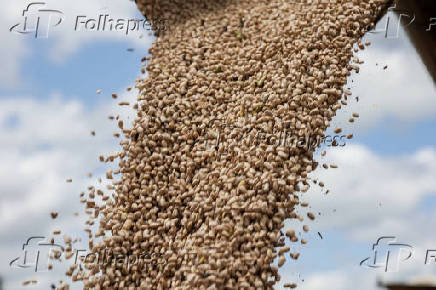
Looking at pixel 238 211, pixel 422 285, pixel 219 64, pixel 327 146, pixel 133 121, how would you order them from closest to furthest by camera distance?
pixel 238 211 → pixel 422 285 → pixel 327 146 → pixel 133 121 → pixel 219 64

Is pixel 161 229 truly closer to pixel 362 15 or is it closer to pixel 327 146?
→ pixel 327 146

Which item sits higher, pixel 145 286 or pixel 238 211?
pixel 238 211

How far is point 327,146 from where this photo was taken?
2.02 meters

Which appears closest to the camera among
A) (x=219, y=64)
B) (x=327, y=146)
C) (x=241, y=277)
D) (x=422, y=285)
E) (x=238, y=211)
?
(x=241, y=277)

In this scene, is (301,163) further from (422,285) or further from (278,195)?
(422,285)

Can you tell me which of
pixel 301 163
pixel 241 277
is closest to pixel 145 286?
pixel 241 277

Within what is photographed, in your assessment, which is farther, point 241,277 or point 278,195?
point 278,195

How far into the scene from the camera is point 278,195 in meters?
1.79

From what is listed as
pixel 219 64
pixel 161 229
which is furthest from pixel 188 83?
pixel 161 229

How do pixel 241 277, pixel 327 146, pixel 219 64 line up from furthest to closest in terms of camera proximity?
pixel 219 64
pixel 327 146
pixel 241 277

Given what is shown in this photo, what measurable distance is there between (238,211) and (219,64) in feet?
3.28

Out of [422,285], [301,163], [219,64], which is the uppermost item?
[219,64]

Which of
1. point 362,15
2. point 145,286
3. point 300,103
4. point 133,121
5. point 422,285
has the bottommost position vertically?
point 145,286

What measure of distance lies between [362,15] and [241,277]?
169 cm
